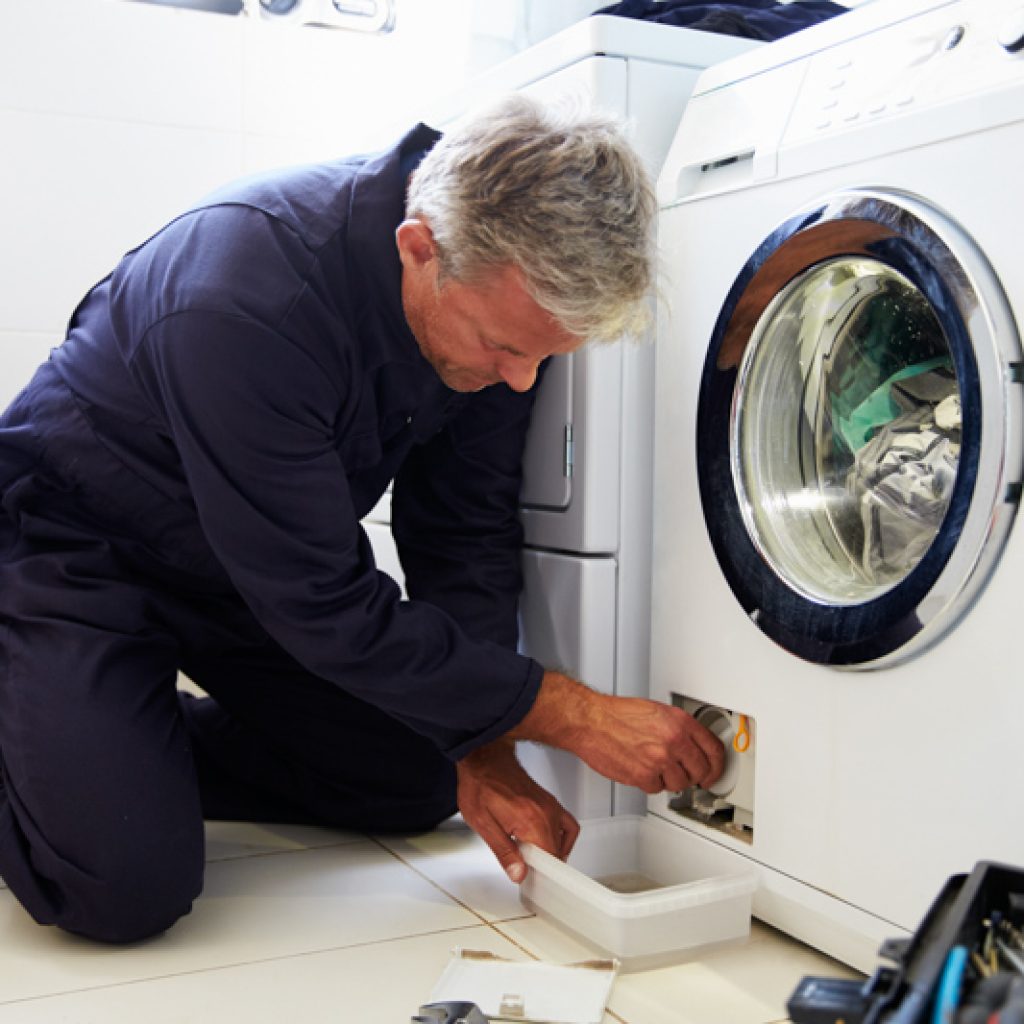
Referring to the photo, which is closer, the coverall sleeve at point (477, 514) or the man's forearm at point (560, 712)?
the man's forearm at point (560, 712)

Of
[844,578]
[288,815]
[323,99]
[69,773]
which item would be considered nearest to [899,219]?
[844,578]

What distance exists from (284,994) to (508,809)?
339mm

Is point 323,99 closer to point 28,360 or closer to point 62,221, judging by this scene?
point 62,221

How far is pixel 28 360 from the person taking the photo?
2.24 m

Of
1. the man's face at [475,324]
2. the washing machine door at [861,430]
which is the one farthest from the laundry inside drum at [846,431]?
the man's face at [475,324]

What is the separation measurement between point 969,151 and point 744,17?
69 centimetres

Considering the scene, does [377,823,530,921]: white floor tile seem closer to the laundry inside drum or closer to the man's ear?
the laundry inside drum

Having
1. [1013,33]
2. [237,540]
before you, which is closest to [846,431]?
[1013,33]

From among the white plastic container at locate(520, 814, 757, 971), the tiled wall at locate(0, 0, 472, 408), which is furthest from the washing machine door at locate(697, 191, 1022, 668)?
the tiled wall at locate(0, 0, 472, 408)

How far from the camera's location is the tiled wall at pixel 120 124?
2.21 metres

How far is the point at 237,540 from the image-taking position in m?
1.34

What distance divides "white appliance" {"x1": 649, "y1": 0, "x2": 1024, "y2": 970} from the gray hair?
0.18 meters

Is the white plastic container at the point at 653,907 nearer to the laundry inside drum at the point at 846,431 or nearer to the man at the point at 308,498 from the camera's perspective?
the man at the point at 308,498

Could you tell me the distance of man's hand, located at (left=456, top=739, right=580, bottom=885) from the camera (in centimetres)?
150
